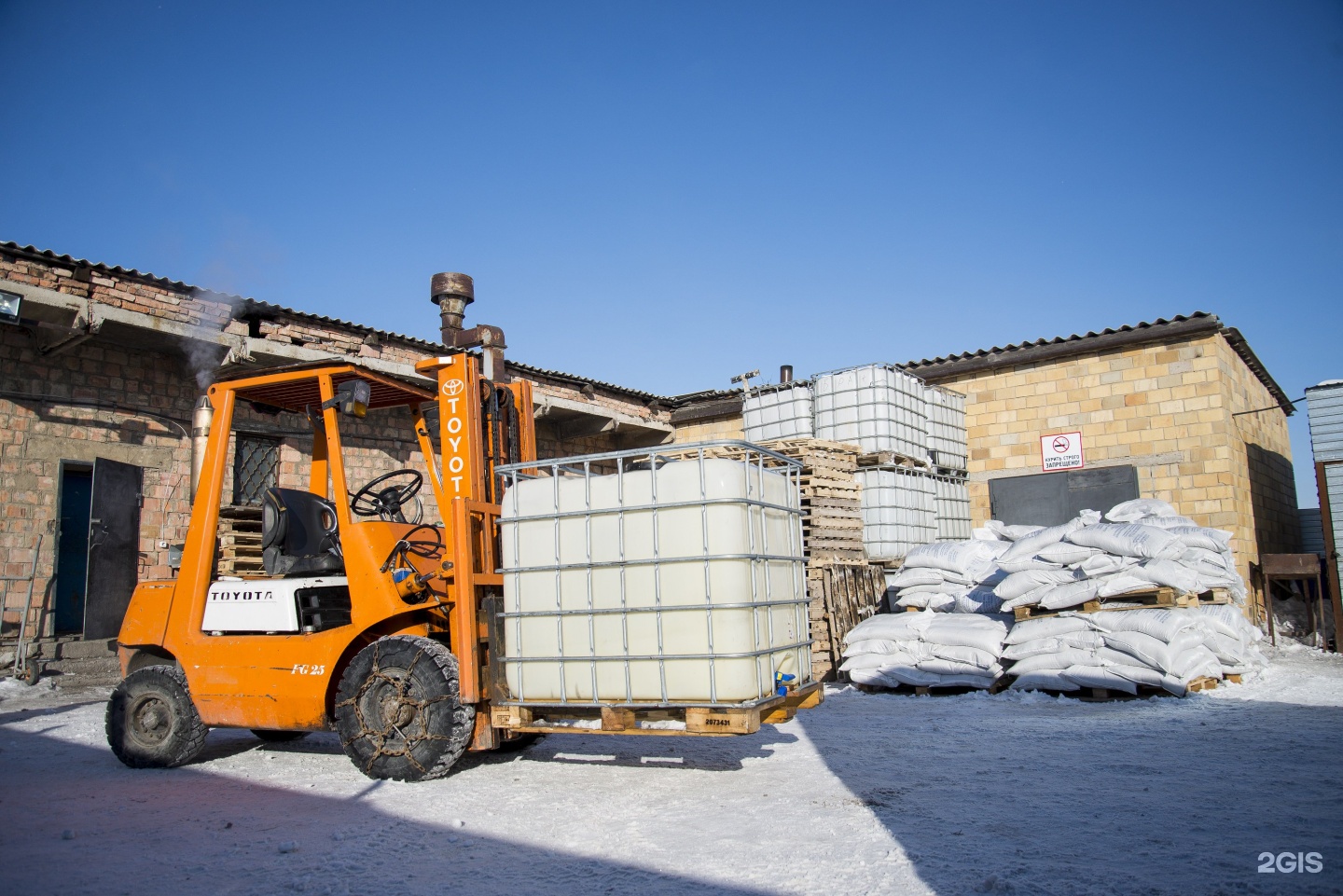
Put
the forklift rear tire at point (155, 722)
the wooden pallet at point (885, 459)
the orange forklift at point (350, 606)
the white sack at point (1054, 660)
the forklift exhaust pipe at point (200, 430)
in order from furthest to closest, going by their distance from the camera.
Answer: the wooden pallet at point (885, 459) → the forklift exhaust pipe at point (200, 430) → the white sack at point (1054, 660) → the forklift rear tire at point (155, 722) → the orange forklift at point (350, 606)

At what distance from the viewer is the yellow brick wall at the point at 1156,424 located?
488 inches

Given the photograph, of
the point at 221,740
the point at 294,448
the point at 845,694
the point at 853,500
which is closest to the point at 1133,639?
the point at 845,694

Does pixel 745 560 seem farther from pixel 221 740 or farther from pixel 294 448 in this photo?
pixel 294 448

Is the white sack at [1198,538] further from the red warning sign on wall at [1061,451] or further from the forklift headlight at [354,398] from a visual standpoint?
the forklift headlight at [354,398]

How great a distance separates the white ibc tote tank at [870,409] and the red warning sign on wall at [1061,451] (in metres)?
1.98

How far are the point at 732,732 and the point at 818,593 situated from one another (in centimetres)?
603

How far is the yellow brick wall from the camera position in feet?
40.6

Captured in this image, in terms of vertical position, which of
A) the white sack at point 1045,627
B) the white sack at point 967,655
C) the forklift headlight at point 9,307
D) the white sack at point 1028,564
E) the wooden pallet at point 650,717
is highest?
the forklift headlight at point 9,307

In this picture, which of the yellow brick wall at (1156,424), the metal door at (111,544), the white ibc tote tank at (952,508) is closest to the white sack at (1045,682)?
the white ibc tote tank at (952,508)

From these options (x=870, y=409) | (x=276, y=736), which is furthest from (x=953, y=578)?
(x=276, y=736)

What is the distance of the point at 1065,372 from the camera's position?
13523 mm

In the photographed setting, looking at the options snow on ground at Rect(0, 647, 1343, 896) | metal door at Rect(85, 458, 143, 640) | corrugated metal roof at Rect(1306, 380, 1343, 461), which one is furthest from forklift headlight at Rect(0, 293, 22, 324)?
corrugated metal roof at Rect(1306, 380, 1343, 461)

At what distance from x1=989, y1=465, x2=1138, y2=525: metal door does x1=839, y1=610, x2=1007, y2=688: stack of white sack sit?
13.4ft

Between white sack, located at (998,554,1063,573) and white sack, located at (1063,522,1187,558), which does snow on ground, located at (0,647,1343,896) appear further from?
white sack, located at (998,554,1063,573)
